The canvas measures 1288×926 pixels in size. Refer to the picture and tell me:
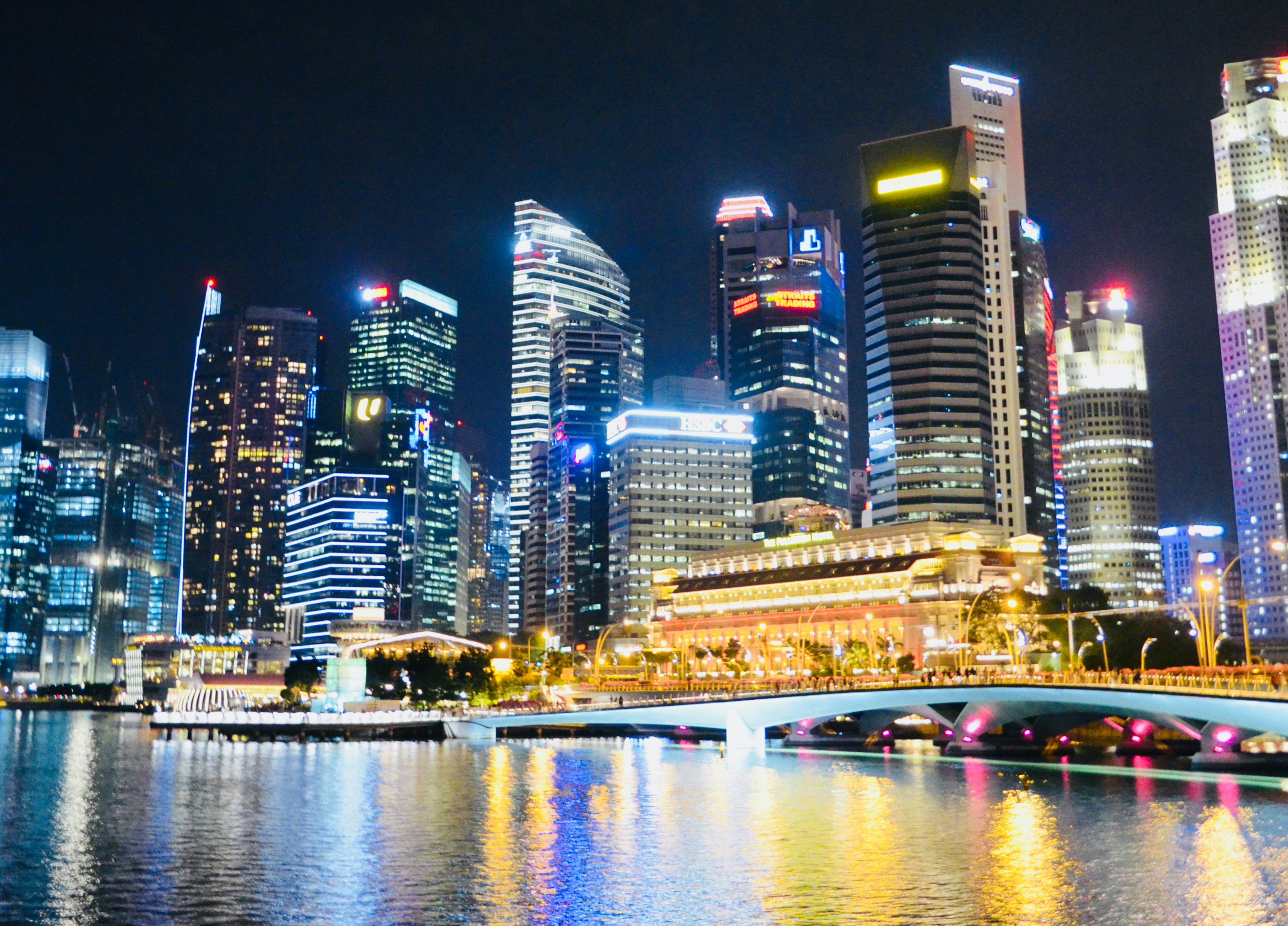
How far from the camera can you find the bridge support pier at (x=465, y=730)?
181125mm

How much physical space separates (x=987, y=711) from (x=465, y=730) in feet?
265

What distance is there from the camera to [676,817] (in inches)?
2879

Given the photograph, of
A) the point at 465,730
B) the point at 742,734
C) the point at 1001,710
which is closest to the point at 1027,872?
the point at 1001,710

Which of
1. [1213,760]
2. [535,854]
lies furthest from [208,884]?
[1213,760]

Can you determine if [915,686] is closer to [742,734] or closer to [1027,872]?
[742,734]

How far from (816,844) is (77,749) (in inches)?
4269

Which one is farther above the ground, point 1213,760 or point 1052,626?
point 1052,626

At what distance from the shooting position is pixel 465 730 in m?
182

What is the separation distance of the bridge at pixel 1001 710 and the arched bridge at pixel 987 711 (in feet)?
0.37

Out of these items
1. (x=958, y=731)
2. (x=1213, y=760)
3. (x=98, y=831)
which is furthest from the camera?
(x=958, y=731)

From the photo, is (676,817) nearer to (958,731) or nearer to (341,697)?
(958,731)

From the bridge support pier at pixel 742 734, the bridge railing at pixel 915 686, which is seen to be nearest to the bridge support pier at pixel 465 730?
the bridge railing at pixel 915 686

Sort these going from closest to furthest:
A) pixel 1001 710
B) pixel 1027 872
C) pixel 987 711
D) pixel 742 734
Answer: pixel 1027 872 < pixel 1001 710 < pixel 987 711 < pixel 742 734

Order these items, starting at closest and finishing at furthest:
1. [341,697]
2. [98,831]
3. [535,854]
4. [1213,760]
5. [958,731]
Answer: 1. [535,854]
2. [98,831]
3. [1213,760]
4. [958,731]
5. [341,697]
